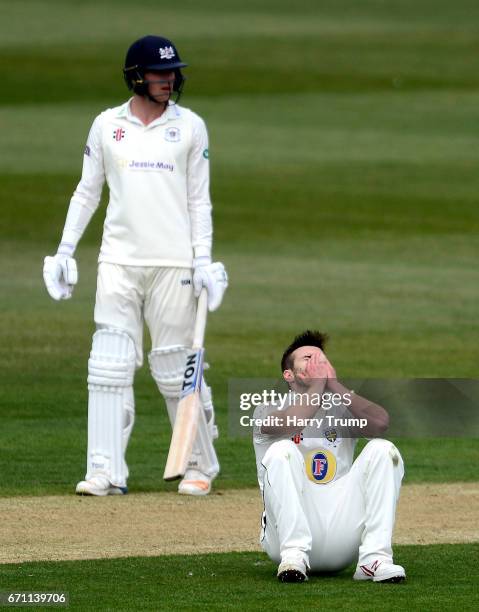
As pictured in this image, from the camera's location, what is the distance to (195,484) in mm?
8852

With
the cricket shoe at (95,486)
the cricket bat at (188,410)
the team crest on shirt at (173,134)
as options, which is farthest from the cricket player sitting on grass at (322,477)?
the team crest on shirt at (173,134)

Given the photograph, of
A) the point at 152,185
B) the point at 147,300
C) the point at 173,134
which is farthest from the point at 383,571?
the point at 173,134

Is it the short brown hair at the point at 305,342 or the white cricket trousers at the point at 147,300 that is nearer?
the short brown hair at the point at 305,342

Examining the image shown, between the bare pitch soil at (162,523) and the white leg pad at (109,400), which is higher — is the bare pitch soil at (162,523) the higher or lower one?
the lower one

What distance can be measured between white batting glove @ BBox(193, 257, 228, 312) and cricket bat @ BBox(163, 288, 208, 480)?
0.03 meters

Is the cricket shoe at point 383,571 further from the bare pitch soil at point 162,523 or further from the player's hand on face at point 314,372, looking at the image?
the bare pitch soil at point 162,523

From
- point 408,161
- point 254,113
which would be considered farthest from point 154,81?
point 254,113

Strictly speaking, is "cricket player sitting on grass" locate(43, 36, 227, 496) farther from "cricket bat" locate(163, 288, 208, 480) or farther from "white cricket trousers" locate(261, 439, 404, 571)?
"white cricket trousers" locate(261, 439, 404, 571)

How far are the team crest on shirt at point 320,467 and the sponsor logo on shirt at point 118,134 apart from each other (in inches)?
100

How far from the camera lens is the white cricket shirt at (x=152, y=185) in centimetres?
868

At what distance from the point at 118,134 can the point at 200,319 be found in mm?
1001

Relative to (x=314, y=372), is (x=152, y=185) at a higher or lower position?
higher

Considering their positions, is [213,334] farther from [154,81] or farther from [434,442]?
[154,81]

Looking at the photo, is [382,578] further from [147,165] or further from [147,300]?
[147,165]
